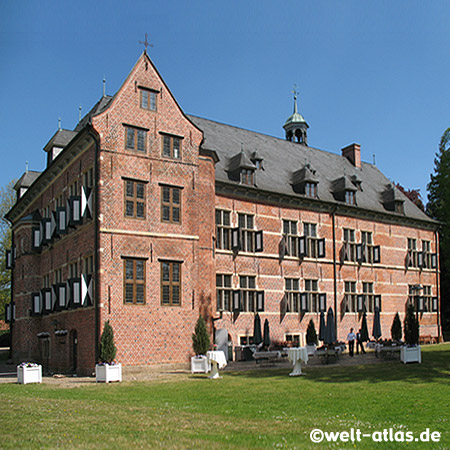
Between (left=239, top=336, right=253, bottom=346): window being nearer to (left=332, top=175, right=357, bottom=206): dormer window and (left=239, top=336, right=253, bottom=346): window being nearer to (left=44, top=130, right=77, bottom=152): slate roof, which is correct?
(left=332, top=175, right=357, bottom=206): dormer window

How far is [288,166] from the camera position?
35094 millimetres

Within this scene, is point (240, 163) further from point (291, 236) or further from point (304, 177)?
point (291, 236)

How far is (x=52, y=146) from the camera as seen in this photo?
3105 centimetres

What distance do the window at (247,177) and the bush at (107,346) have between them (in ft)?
40.0

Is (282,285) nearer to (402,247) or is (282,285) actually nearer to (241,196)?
(241,196)

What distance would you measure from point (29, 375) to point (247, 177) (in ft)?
51.2

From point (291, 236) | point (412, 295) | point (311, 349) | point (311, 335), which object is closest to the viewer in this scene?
point (311, 349)

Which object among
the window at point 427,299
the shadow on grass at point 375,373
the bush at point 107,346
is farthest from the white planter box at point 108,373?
the window at point 427,299

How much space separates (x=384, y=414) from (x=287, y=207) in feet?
71.8

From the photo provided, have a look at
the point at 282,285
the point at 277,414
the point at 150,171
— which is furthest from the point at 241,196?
the point at 277,414

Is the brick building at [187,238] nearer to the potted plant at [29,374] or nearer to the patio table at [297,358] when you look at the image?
the potted plant at [29,374]

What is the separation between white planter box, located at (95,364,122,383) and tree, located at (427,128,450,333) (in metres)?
29.6

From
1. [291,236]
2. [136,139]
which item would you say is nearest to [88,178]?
[136,139]

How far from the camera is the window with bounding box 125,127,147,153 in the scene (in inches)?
901
